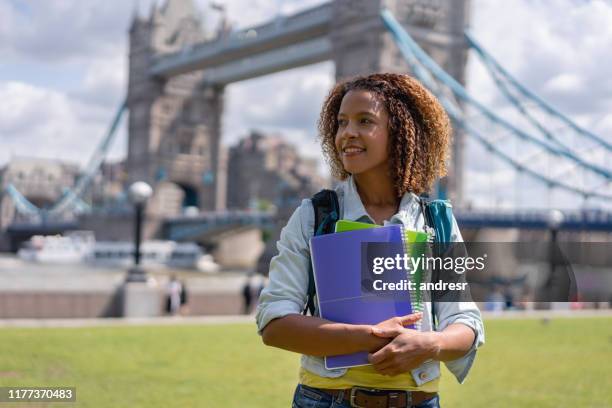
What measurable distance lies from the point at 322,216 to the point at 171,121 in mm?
65726

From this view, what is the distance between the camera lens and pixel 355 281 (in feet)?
6.39

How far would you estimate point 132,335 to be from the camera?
1079 centimetres

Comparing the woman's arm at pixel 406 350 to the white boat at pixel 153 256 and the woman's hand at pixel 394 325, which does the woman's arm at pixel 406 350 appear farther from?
the white boat at pixel 153 256

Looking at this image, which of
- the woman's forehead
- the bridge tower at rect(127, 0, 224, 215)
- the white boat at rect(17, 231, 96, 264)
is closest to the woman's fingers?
the woman's forehead

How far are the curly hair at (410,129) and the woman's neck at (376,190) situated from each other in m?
0.02

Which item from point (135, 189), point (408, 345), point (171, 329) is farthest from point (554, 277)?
point (135, 189)

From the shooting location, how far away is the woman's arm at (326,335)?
1.91 m

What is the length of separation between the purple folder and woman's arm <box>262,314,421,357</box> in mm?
33

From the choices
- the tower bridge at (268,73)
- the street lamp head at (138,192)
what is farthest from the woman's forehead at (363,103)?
the tower bridge at (268,73)

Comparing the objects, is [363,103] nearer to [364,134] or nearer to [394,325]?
[364,134]

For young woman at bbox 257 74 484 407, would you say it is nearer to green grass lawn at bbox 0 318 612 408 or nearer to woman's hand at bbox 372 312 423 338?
woman's hand at bbox 372 312 423 338

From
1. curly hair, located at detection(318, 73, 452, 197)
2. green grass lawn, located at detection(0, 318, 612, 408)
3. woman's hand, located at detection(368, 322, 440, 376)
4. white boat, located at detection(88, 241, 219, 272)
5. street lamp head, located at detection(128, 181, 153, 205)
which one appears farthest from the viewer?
white boat, located at detection(88, 241, 219, 272)

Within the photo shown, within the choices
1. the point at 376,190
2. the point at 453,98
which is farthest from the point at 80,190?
the point at 376,190

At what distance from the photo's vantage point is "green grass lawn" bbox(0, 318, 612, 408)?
20.8 ft
